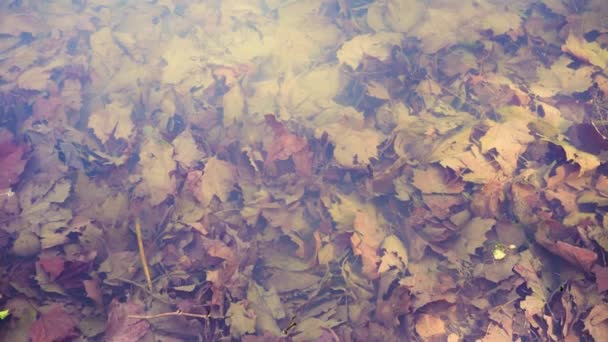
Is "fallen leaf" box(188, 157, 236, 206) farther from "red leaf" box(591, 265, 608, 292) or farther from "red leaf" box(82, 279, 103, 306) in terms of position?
"red leaf" box(591, 265, 608, 292)

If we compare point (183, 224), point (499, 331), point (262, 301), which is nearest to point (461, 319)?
point (499, 331)

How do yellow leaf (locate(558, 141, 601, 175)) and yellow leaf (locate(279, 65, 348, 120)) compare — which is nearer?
yellow leaf (locate(558, 141, 601, 175))

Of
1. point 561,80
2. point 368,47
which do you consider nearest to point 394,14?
point 368,47

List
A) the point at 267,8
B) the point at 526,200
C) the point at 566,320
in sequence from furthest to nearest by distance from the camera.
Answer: the point at 267,8, the point at 526,200, the point at 566,320

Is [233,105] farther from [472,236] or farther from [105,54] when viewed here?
[472,236]

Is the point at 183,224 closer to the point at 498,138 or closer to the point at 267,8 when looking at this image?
the point at 498,138

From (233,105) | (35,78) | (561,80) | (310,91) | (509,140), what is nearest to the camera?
(509,140)

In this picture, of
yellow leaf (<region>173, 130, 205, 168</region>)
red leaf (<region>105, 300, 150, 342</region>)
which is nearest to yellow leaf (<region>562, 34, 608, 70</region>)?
yellow leaf (<region>173, 130, 205, 168</region>)

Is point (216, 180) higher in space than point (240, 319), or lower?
higher
